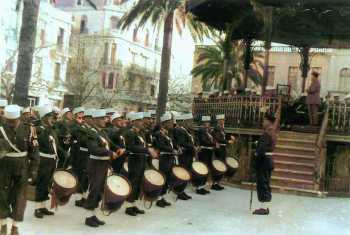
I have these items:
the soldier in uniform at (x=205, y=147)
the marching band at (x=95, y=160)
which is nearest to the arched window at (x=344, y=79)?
the soldier in uniform at (x=205, y=147)

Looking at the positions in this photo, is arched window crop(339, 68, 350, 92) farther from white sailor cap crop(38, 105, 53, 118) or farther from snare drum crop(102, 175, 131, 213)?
snare drum crop(102, 175, 131, 213)

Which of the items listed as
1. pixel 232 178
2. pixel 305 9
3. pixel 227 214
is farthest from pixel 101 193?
pixel 305 9

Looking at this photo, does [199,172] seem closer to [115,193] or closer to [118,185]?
[118,185]

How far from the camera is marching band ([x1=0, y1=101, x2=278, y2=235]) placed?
8.50 meters

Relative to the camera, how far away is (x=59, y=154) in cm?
1201

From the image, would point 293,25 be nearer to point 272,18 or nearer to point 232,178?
point 272,18

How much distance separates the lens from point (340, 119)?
16672 millimetres

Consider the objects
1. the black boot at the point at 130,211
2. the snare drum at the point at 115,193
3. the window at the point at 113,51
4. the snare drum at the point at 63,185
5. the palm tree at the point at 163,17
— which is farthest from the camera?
the window at the point at 113,51

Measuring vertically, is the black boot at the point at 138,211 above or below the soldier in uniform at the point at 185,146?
below

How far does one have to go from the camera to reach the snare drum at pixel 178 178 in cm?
1254

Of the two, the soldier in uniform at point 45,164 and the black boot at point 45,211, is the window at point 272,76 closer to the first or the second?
the soldier in uniform at point 45,164

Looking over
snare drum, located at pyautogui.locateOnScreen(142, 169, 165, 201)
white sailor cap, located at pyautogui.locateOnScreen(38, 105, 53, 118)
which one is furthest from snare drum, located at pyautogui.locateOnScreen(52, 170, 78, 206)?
snare drum, located at pyautogui.locateOnScreen(142, 169, 165, 201)

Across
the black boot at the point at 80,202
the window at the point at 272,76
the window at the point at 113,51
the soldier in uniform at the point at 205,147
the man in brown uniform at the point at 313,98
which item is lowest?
the black boot at the point at 80,202

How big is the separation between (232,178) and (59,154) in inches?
252
